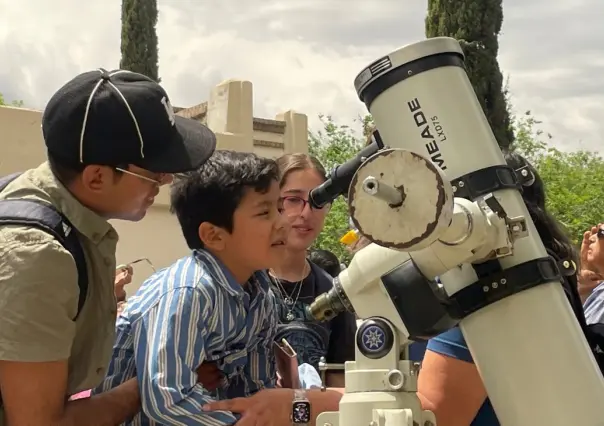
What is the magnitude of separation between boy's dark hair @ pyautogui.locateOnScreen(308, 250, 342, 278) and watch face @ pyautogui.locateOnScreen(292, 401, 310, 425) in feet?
5.48

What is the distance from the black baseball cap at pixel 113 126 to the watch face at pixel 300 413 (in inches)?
25.9

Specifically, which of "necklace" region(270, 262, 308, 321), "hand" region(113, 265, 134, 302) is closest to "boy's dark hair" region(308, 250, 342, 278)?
"necklace" region(270, 262, 308, 321)

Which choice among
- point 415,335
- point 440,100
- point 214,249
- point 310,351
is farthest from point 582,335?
point 310,351

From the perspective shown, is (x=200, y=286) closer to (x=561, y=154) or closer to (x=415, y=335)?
(x=415, y=335)

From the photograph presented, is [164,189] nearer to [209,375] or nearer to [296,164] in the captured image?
[296,164]

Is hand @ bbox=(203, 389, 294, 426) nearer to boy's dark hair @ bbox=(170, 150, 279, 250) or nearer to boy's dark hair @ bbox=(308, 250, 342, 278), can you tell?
boy's dark hair @ bbox=(170, 150, 279, 250)

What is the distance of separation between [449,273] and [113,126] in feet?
2.75

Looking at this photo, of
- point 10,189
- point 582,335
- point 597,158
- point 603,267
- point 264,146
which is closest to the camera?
point 582,335

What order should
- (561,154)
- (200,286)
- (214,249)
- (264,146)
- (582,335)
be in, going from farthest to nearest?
(561,154)
(264,146)
(214,249)
(200,286)
(582,335)

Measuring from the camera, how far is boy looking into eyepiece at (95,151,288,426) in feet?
6.35

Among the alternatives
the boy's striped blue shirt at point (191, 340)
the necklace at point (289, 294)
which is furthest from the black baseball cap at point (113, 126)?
the necklace at point (289, 294)

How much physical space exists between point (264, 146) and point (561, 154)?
327 inches

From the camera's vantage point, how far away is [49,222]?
169 centimetres

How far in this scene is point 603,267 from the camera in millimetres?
4262
